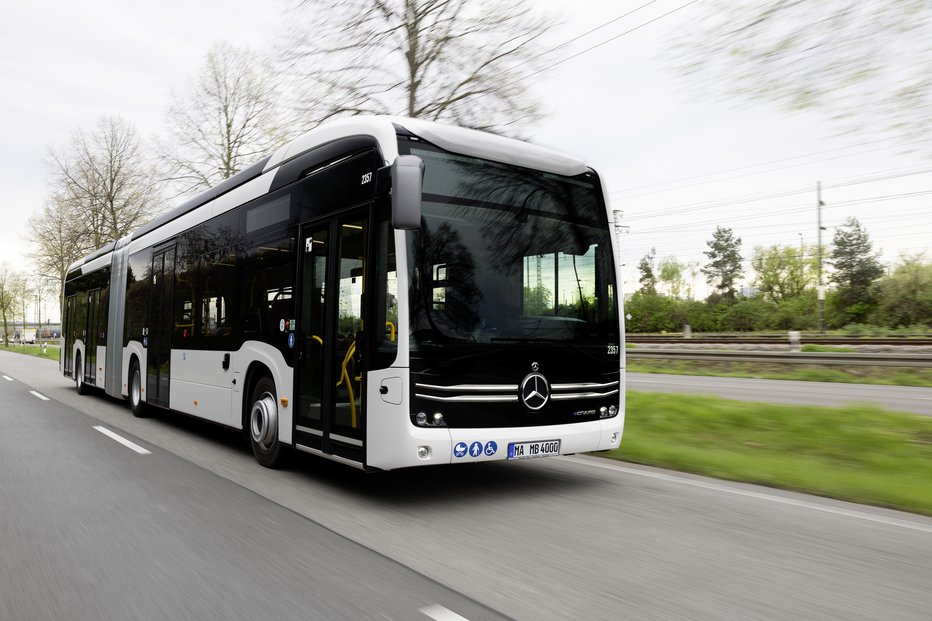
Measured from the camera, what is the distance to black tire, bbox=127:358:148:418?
11719 millimetres

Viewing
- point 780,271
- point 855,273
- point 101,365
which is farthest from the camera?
point 780,271

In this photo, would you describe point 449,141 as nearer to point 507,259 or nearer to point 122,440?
point 507,259

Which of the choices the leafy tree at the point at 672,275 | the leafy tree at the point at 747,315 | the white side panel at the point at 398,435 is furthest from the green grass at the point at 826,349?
the leafy tree at the point at 672,275

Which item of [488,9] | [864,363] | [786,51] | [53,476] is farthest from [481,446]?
[864,363]

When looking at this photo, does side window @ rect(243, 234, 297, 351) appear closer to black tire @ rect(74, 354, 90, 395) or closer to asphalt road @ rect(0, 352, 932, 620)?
asphalt road @ rect(0, 352, 932, 620)

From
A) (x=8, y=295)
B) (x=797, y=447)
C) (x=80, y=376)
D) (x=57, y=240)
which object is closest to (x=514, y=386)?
(x=797, y=447)

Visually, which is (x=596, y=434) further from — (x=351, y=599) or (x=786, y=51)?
(x=786, y=51)

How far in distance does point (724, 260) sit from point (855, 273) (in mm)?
26278

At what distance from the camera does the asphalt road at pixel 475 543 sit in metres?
3.51

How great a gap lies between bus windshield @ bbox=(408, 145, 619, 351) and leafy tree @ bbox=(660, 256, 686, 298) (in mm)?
80754

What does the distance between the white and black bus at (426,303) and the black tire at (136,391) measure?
193 inches

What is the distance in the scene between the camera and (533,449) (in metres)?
5.57

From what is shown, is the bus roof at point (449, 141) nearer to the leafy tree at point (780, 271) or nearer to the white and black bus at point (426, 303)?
the white and black bus at point (426, 303)

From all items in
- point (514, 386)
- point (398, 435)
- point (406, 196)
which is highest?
point (406, 196)
